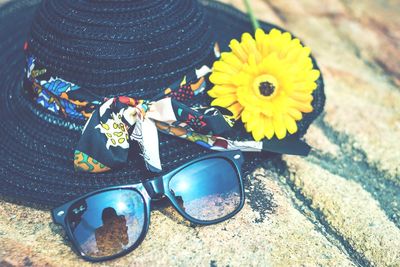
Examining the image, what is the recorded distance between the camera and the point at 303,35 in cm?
232

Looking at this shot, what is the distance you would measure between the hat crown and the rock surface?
343 mm

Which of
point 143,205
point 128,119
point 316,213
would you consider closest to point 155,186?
point 143,205

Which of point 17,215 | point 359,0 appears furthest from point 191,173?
point 359,0

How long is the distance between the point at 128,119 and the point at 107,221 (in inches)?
10.2

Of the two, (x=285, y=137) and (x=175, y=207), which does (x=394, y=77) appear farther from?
(x=175, y=207)

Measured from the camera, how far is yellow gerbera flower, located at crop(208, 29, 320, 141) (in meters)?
1.25

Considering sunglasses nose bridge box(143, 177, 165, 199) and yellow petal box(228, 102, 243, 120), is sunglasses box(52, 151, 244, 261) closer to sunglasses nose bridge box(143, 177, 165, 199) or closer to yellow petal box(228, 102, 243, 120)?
sunglasses nose bridge box(143, 177, 165, 199)

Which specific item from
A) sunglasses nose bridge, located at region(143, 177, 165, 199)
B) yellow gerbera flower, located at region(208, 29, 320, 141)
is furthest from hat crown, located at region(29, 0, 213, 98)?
sunglasses nose bridge, located at region(143, 177, 165, 199)

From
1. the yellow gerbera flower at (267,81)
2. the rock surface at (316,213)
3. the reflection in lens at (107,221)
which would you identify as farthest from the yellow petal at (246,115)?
the reflection in lens at (107,221)

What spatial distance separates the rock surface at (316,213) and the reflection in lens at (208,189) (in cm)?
5

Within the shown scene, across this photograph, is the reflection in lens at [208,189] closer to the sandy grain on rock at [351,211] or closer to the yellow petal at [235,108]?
the yellow petal at [235,108]

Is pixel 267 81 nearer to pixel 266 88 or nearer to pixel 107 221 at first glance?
pixel 266 88

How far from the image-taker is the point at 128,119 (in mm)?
1245

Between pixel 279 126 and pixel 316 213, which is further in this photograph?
pixel 316 213
